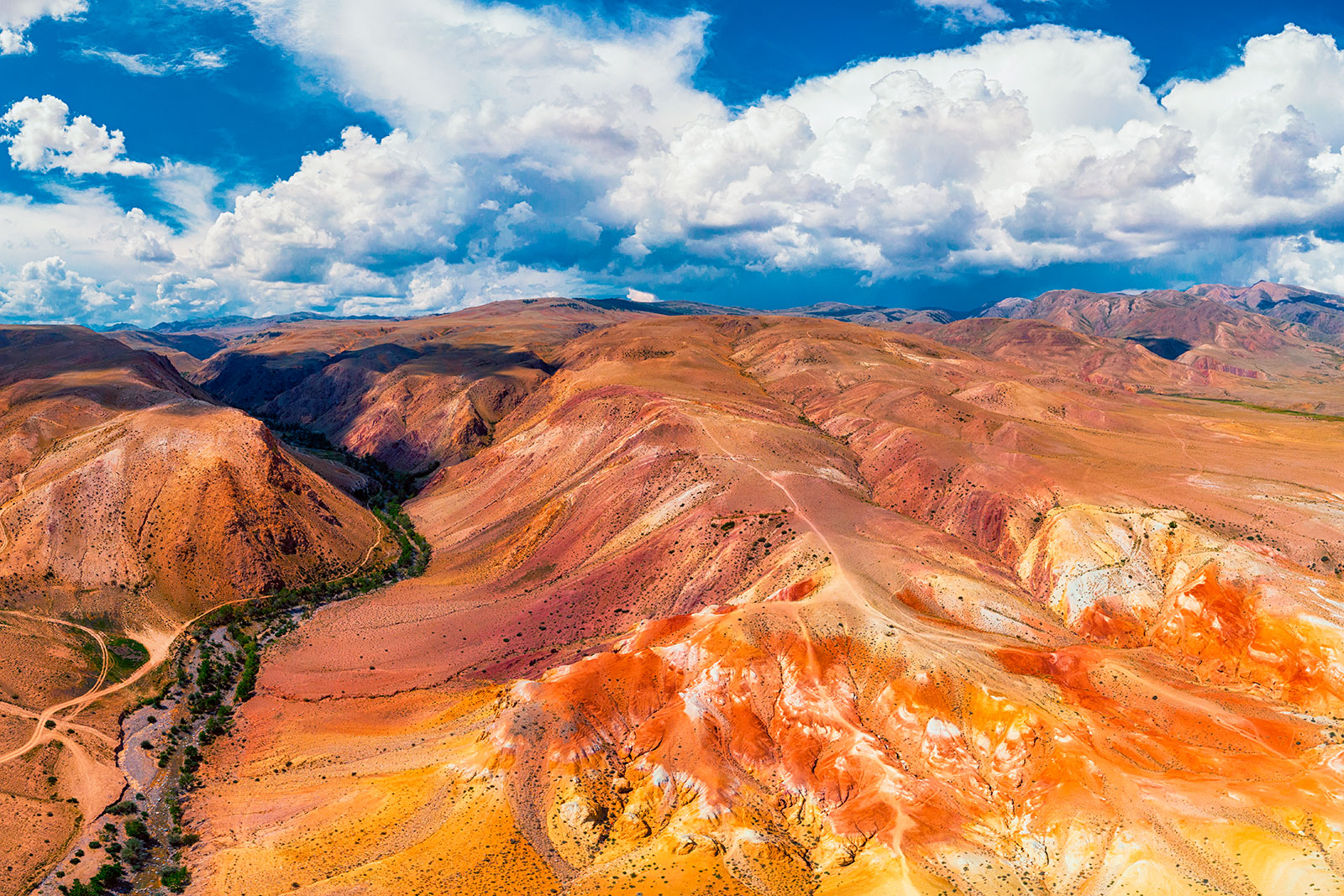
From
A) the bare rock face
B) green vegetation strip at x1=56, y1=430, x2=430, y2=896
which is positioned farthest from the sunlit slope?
the bare rock face

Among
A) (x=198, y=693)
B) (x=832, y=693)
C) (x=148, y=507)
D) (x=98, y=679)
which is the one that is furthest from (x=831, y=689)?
(x=148, y=507)

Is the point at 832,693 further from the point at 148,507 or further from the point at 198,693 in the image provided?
the point at 148,507

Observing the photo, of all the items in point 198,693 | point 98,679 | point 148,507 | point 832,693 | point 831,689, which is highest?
point 148,507

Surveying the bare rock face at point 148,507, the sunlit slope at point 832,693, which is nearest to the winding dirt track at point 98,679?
the bare rock face at point 148,507

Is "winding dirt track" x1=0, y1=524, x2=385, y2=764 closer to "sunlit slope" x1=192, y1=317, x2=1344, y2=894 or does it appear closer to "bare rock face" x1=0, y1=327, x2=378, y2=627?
"bare rock face" x1=0, y1=327, x2=378, y2=627

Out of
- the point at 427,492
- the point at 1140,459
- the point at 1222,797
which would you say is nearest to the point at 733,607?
the point at 1222,797

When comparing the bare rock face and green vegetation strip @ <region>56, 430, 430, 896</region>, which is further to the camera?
the bare rock face

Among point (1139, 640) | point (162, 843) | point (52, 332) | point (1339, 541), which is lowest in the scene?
point (162, 843)

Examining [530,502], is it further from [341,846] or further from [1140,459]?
[1140,459]

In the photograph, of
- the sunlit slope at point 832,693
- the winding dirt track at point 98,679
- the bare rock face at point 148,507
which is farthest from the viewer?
the bare rock face at point 148,507

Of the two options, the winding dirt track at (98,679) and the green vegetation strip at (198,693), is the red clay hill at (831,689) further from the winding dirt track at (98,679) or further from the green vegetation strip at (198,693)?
the winding dirt track at (98,679)

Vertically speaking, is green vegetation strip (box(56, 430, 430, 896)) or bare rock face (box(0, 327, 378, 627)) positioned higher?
bare rock face (box(0, 327, 378, 627))
